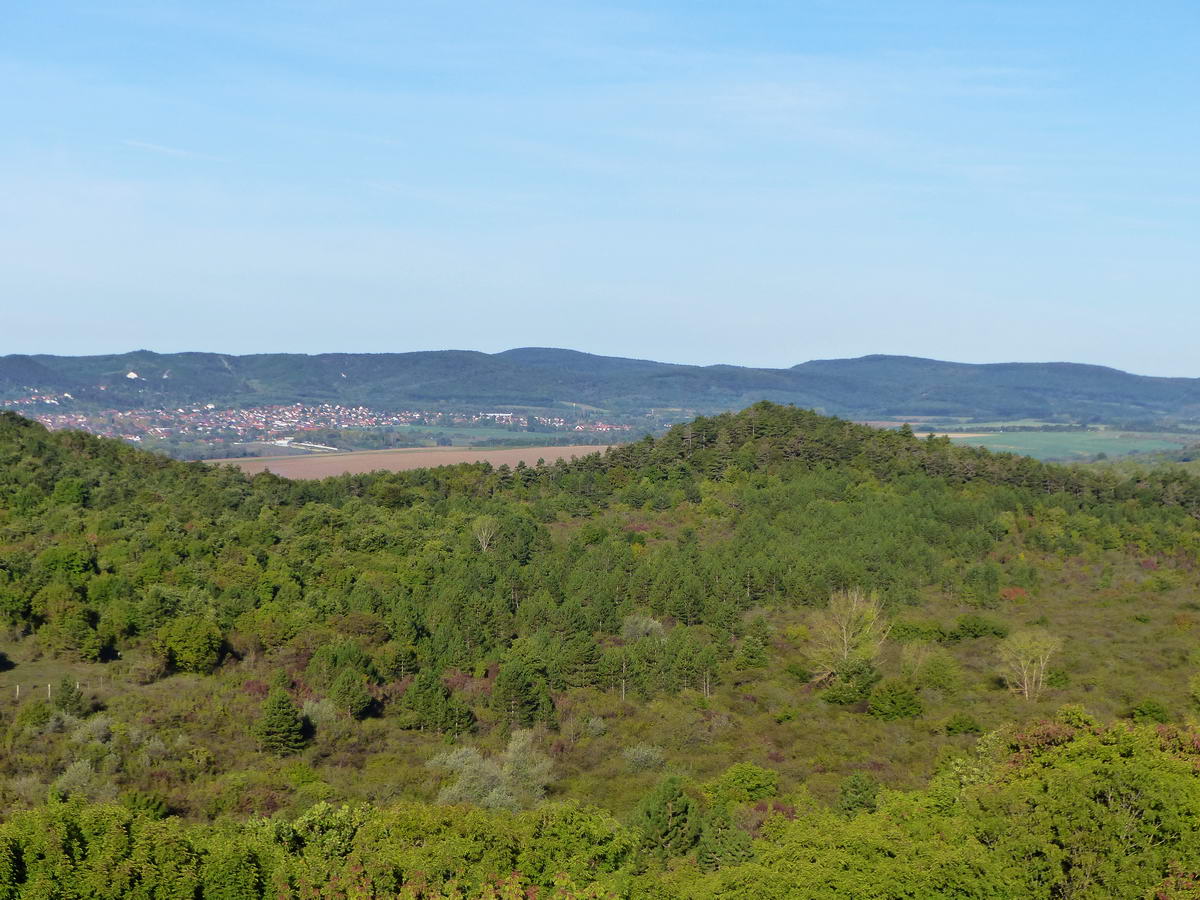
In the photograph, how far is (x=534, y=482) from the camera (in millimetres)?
125312

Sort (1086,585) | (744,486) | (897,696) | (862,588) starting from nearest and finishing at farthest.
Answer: (897,696) → (862,588) → (1086,585) → (744,486)

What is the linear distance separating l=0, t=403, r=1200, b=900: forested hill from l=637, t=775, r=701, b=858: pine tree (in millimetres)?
168

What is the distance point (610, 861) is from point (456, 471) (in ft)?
312

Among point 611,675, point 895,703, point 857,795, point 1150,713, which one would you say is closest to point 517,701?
point 611,675

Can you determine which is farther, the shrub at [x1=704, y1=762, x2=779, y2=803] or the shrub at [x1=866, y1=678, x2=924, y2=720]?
the shrub at [x1=866, y1=678, x2=924, y2=720]

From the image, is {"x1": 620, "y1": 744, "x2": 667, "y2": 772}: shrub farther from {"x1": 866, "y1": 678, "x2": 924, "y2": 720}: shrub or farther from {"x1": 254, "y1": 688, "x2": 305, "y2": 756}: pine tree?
{"x1": 254, "y1": 688, "x2": 305, "y2": 756}: pine tree

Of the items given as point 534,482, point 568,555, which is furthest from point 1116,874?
point 534,482

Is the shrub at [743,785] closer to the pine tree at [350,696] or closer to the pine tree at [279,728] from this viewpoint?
the pine tree at [279,728]

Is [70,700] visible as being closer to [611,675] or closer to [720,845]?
[611,675]

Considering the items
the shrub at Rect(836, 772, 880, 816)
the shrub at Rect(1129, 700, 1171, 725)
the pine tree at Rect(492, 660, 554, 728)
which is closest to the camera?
the shrub at Rect(836, 772, 880, 816)

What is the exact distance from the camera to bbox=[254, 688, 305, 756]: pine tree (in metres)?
56.9

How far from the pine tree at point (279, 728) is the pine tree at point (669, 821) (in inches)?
779

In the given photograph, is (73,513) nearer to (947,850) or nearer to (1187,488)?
(947,850)

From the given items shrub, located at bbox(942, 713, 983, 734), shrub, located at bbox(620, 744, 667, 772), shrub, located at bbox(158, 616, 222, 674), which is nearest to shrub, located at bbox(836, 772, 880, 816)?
shrub, located at bbox(620, 744, 667, 772)
